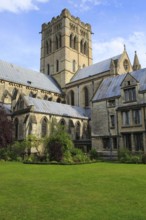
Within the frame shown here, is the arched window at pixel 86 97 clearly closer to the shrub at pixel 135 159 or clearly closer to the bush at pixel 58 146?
the bush at pixel 58 146

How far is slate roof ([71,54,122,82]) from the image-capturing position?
5262 centimetres

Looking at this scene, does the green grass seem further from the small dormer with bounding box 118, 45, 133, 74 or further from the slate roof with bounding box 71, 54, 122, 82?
the slate roof with bounding box 71, 54, 122, 82

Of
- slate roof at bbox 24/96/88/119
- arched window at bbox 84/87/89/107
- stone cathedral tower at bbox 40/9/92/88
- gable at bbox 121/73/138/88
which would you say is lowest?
slate roof at bbox 24/96/88/119

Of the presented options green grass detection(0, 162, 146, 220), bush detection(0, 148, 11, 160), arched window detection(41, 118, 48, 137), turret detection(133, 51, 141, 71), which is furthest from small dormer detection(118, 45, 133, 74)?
green grass detection(0, 162, 146, 220)

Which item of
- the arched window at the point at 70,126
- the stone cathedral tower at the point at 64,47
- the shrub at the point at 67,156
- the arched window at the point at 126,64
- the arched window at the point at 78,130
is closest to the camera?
the shrub at the point at 67,156

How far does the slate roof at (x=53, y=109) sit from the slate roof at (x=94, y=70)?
13.5 meters

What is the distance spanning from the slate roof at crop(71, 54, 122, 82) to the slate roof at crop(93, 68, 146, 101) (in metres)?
15.0

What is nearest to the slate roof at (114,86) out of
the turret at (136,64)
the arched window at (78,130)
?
the arched window at (78,130)

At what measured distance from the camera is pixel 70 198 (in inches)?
344

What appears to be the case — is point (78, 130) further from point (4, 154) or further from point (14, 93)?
point (14, 93)

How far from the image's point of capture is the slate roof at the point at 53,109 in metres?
36.9

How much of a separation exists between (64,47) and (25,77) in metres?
15.7

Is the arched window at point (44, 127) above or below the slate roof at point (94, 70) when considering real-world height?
below

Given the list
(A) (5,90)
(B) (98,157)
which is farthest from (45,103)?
(B) (98,157)
